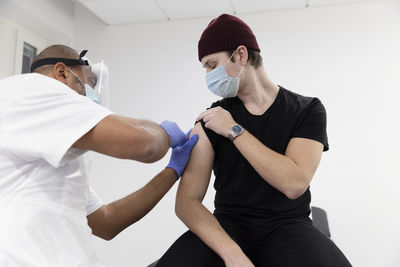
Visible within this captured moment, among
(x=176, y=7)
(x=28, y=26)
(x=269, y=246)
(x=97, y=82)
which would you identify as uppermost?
(x=176, y=7)

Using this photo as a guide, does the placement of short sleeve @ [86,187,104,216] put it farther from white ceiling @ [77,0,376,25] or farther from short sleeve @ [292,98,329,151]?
white ceiling @ [77,0,376,25]

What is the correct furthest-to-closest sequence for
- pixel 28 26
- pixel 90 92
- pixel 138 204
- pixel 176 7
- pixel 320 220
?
pixel 28 26 → pixel 176 7 → pixel 320 220 → pixel 138 204 → pixel 90 92

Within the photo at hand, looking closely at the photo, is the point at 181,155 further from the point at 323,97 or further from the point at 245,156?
the point at 323,97

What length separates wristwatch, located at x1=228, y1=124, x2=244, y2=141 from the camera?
1.52 metres

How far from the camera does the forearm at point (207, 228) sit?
4.66 feet

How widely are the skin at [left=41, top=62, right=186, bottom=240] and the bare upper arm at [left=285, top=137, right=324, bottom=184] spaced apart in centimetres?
47

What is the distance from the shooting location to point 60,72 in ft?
5.18

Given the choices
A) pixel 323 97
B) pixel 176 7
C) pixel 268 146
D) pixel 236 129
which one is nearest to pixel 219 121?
pixel 236 129

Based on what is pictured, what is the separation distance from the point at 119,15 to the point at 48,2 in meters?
0.68

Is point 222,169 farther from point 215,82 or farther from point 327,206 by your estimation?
point 327,206

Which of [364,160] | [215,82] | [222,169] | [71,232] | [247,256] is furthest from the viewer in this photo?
[364,160]

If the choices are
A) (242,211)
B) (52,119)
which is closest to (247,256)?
(242,211)

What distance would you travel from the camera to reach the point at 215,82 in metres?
1.79

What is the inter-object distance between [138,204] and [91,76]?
571 mm
